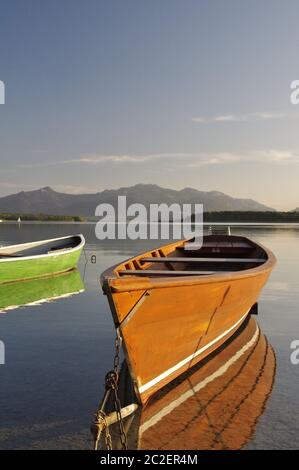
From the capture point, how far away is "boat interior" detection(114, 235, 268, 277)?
48.9 ft

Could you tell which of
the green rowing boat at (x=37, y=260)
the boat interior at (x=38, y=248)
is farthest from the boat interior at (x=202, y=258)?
the boat interior at (x=38, y=248)

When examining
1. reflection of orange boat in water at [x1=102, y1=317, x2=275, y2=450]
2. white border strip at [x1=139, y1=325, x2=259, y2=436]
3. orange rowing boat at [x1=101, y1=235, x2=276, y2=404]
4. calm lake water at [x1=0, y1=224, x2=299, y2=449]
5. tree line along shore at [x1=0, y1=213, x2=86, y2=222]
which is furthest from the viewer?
tree line along shore at [x1=0, y1=213, x2=86, y2=222]

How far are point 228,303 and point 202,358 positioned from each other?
1395 millimetres

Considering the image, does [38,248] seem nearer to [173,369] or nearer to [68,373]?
[68,373]

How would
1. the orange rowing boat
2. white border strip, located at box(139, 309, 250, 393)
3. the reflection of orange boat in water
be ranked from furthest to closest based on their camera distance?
white border strip, located at box(139, 309, 250, 393), the orange rowing boat, the reflection of orange boat in water

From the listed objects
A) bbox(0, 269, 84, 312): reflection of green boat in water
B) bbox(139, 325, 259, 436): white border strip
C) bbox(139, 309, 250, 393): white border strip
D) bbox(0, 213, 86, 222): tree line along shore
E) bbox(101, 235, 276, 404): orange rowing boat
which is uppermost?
bbox(101, 235, 276, 404): orange rowing boat

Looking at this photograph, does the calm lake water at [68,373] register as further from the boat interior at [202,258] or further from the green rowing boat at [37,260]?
the green rowing boat at [37,260]

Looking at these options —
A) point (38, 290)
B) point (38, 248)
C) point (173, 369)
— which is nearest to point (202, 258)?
point (173, 369)

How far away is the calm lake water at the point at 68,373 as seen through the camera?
714 cm

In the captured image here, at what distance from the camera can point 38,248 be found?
3009 centimetres

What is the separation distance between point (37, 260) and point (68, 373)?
1541 centimetres

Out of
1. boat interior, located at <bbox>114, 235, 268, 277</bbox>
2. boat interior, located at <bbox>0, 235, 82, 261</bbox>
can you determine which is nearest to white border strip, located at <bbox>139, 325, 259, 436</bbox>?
boat interior, located at <bbox>114, 235, 268, 277</bbox>

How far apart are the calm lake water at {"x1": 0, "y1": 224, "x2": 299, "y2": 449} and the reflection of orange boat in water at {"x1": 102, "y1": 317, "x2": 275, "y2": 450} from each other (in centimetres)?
29

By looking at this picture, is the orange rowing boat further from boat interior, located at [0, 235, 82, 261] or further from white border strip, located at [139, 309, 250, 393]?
boat interior, located at [0, 235, 82, 261]
